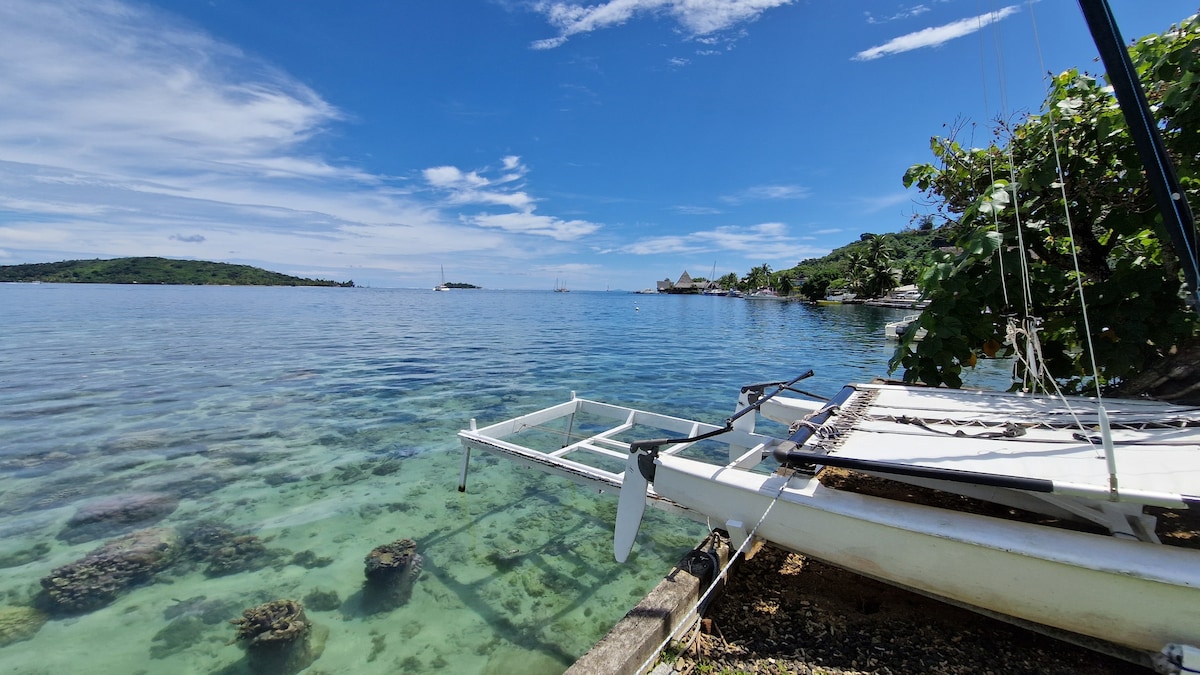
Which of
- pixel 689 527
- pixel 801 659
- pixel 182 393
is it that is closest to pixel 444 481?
pixel 689 527

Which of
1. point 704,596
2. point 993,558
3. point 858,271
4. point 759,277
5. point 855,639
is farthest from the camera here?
point 759,277

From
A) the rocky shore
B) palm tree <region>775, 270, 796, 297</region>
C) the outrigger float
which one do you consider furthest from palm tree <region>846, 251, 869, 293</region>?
the rocky shore

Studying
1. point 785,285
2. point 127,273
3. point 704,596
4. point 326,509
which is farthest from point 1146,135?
point 127,273

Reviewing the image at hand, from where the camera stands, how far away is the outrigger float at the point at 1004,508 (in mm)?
2271

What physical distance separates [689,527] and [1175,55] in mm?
6723

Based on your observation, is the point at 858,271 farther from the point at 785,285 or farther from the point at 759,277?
the point at 759,277

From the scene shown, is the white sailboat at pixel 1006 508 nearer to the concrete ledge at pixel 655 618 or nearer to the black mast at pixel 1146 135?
the black mast at pixel 1146 135

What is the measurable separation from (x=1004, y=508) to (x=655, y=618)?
3.67 meters

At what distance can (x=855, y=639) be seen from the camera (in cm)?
296

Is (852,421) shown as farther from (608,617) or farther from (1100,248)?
(1100,248)

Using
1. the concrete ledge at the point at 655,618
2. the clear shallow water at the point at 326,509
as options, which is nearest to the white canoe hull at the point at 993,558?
the concrete ledge at the point at 655,618

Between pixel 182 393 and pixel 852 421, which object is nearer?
pixel 852 421

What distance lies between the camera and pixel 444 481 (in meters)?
7.77

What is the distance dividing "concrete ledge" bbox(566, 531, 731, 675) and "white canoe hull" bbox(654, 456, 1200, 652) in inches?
17.1
